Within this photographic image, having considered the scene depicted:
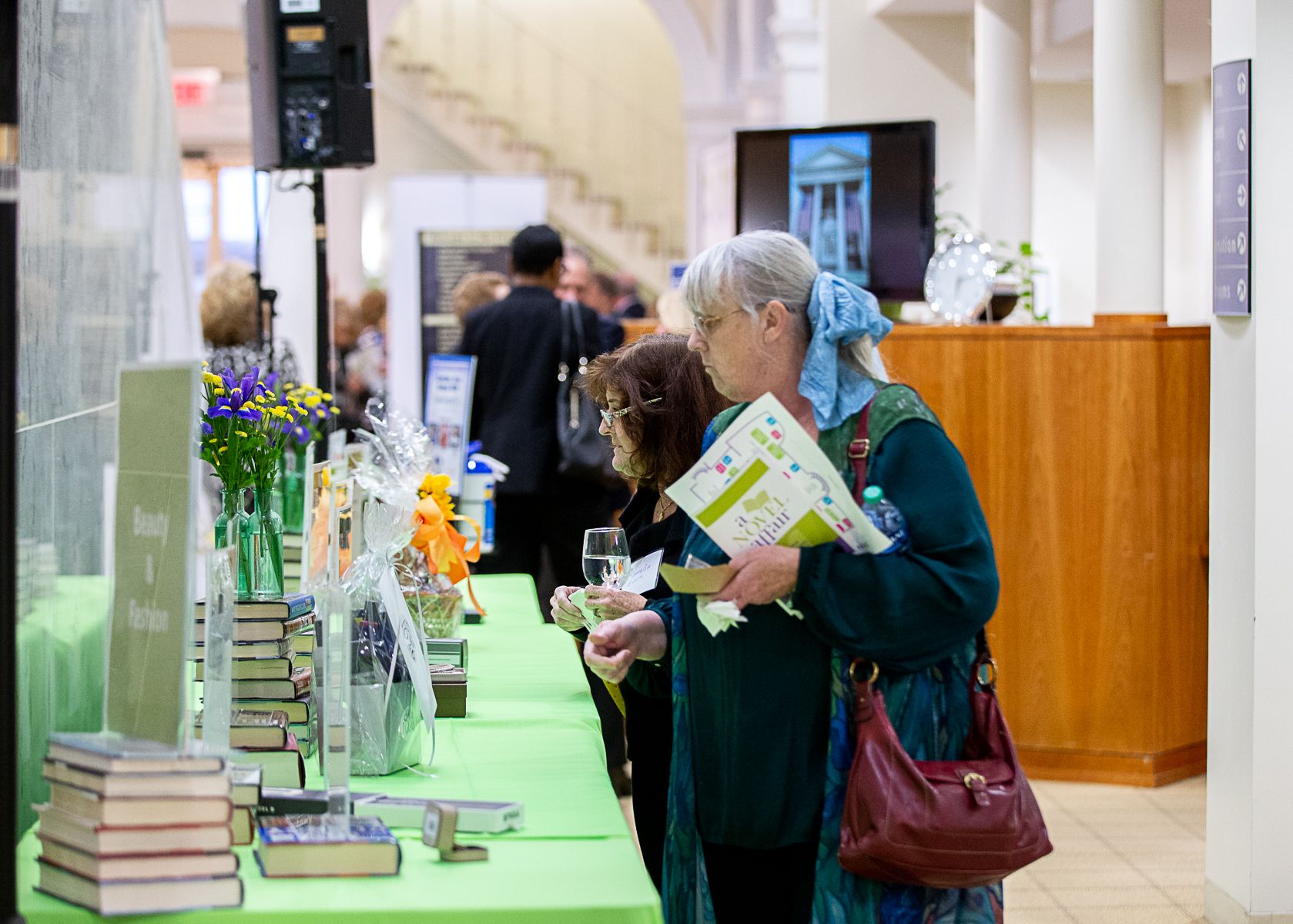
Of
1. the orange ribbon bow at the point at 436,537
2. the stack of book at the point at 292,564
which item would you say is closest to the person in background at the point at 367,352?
the stack of book at the point at 292,564

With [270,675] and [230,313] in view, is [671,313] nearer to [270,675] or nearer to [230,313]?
[230,313]

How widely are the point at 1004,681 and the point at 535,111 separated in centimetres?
1286

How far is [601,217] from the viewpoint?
16031 mm

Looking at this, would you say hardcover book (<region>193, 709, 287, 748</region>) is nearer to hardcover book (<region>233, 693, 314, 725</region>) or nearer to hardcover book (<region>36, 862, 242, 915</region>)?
hardcover book (<region>233, 693, 314, 725</region>)

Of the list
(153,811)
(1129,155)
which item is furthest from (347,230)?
(153,811)

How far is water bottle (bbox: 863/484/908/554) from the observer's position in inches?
74.9

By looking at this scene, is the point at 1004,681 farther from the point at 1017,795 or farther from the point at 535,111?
the point at 535,111

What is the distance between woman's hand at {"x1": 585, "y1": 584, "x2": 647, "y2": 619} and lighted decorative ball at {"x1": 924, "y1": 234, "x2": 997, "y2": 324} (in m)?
3.30

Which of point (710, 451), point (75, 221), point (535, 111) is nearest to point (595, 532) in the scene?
point (710, 451)

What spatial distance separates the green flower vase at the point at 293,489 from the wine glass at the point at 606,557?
57.8 inches

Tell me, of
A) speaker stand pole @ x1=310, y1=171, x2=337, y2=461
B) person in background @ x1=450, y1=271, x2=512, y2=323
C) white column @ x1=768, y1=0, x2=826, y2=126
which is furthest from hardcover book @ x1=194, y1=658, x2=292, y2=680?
white column @ x1=768, y1=0, x2=826, y2=126

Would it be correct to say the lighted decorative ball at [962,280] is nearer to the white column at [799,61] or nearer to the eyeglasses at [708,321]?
the eyeglasses at [708,321]

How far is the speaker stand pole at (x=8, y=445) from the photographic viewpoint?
148cm

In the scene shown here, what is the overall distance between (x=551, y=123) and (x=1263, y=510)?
14.1 metres
